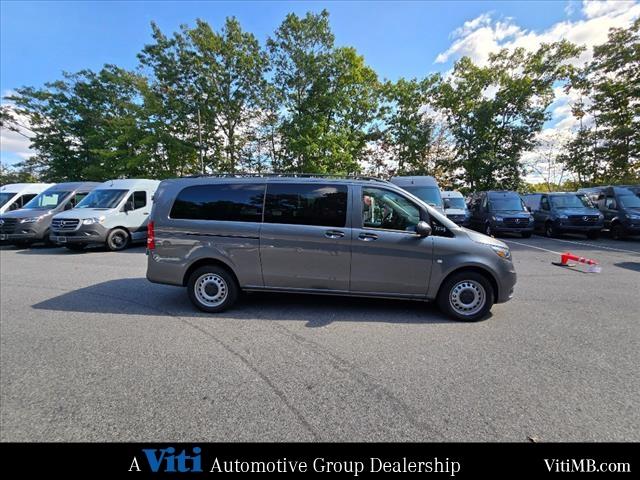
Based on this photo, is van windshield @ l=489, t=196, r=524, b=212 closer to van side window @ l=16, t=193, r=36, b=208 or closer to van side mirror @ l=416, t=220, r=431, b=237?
van side mirror @ l=416, t=220, r=431, b=237

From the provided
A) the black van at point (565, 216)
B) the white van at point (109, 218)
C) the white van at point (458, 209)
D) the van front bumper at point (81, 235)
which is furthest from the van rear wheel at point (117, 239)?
the black van at point (565, 216)

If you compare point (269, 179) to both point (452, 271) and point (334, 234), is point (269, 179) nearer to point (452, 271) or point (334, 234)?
point (334, 234)

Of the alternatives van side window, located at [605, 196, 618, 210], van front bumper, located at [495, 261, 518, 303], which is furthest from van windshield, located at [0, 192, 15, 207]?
van side window, located at [605, 196, 618, 210]

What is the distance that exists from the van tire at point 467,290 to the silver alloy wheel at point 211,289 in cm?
327

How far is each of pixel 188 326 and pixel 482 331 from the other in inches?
155

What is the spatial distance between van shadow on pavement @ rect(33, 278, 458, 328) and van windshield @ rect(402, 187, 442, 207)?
20.9ft

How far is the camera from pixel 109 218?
402 inches

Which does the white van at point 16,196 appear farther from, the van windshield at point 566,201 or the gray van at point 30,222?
the van windshield at point 566,201

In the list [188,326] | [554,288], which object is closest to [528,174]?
[554,288]

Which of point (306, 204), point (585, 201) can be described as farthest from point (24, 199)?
point (585, 201)

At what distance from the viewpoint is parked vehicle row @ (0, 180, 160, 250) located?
9820 mm

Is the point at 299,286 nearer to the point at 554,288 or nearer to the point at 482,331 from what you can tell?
the point at 482,331

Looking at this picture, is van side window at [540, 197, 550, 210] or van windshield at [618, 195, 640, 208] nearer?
van windshield at [618, 195, 640, 208]

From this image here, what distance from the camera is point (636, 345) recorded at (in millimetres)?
3480
